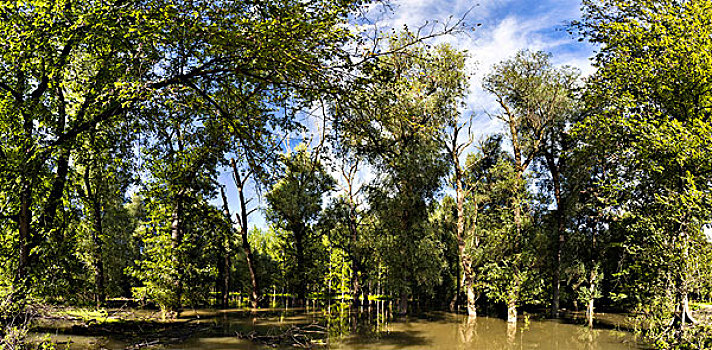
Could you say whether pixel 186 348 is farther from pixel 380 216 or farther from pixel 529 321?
pixel 529 321

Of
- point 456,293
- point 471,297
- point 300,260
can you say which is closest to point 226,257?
point 300,260

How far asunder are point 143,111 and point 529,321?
26.8m

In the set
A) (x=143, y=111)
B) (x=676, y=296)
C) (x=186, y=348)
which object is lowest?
(x=186, y=348)

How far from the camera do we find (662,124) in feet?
44.9

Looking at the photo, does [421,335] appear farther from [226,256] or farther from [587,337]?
[226,256]

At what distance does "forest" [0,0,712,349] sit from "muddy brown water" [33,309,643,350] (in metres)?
1.58

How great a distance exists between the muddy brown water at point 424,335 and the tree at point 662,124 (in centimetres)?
665

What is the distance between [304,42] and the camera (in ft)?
14.1

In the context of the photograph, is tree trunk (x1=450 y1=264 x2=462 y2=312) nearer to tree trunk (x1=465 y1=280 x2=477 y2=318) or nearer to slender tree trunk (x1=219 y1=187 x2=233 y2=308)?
tree trunk (x1=465 y1=280 x2=477 y2=318)

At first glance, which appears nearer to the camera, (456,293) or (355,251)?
(355,251)

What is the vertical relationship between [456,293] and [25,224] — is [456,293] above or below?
below

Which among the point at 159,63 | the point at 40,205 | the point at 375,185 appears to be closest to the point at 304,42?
the point at 159,63

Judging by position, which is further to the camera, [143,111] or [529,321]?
[529,321]

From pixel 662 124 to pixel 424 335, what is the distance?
1295cm
